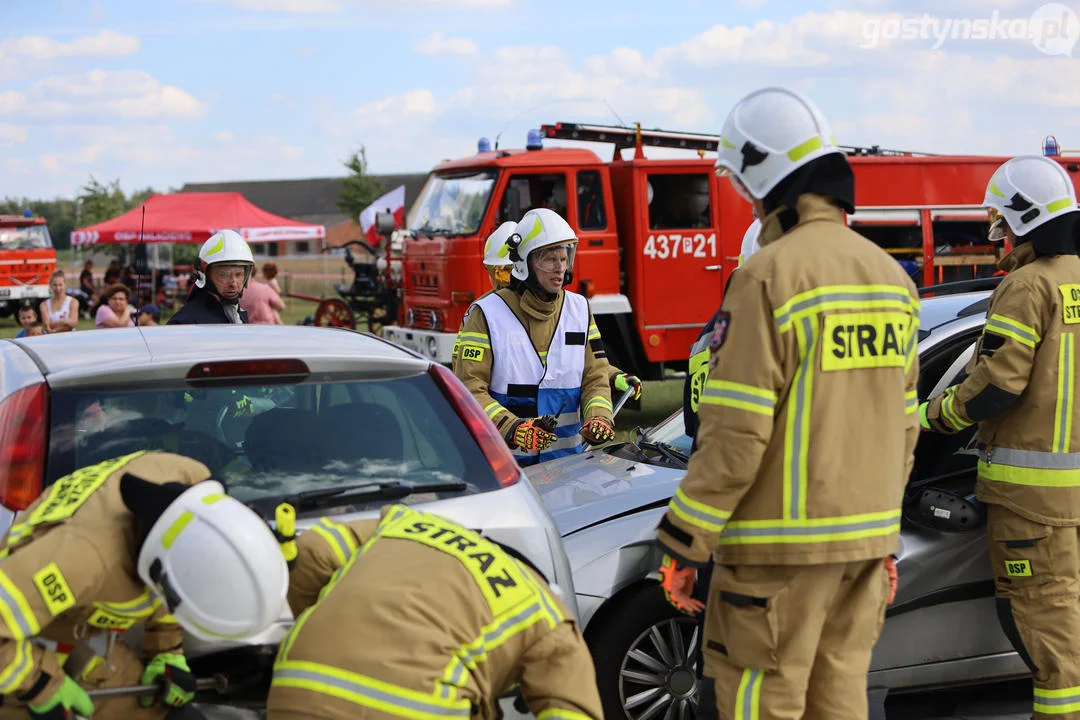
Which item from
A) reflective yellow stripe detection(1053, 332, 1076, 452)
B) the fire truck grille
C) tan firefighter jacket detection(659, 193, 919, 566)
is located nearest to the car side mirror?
reflective yellow stripe detection(1053, 332, 1076, 452)

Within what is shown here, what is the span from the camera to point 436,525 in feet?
7.85

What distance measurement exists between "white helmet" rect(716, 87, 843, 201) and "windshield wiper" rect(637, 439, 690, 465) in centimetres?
165

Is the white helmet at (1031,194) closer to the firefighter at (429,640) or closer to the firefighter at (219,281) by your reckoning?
the firefighter at (429,640)

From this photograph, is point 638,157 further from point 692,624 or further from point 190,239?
point 190,239

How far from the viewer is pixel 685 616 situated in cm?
383

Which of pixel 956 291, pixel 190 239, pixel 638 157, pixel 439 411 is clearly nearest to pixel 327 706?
pixel 439 411

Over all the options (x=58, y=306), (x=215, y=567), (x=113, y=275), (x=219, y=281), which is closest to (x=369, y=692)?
(x=215, y=567)

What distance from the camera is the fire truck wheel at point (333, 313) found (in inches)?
724

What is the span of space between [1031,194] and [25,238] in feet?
87.6

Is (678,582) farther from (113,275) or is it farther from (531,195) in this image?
(113,275)

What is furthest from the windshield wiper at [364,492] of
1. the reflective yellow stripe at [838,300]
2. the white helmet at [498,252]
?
the white helmet at [498,252]

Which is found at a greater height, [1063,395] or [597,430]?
[1063,395]

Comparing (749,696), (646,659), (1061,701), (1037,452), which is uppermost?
(1037,452)

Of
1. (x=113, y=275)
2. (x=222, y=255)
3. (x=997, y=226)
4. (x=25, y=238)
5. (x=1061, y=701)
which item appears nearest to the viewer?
(x=1061, y=701)
